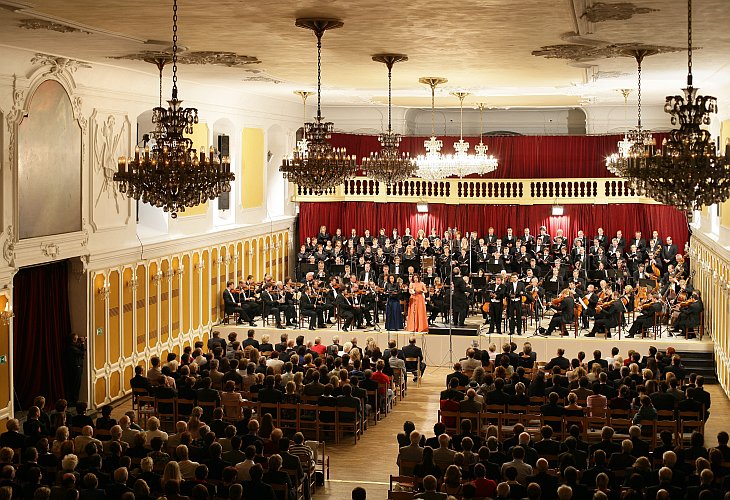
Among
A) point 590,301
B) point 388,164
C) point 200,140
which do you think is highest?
point 200,140

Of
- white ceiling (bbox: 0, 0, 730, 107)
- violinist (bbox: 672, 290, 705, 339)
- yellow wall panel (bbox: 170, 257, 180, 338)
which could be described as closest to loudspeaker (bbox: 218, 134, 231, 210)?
yellow wall panel (bbox: 170, 257, 180, 338)

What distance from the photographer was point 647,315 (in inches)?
974

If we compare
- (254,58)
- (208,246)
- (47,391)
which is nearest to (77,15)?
(254,58)

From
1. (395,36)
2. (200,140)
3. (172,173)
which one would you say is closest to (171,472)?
(172,173)

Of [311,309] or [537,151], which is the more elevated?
[537,151]

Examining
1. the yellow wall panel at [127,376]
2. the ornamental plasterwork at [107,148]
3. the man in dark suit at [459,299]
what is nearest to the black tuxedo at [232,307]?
the yellow wall panel at [127,376]

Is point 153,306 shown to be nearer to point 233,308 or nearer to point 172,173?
point 233,308

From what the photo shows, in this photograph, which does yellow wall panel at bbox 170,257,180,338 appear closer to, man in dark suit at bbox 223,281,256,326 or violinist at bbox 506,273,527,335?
man in dark suit at bbox 223,281,256,326

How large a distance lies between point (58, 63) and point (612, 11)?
11.2 m

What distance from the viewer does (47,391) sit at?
19766mm

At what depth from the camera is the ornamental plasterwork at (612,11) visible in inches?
468

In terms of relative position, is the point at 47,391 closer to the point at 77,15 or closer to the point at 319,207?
the point at 77,15

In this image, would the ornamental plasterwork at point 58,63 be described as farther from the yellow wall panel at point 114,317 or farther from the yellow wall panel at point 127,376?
the yellow wall panel at point 127,376

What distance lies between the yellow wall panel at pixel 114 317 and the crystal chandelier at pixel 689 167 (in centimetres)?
1407
